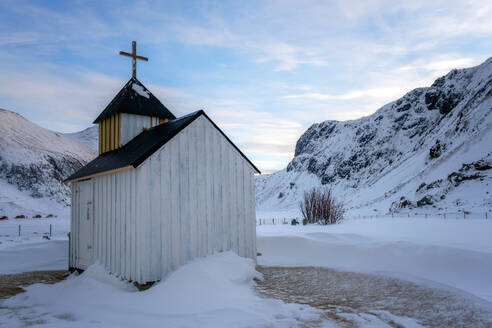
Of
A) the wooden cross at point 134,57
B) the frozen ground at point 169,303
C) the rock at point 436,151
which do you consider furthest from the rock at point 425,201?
the wooden cross at point 134,57

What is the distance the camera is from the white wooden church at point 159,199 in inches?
369

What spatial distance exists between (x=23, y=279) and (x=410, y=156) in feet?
268

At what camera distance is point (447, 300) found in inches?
316

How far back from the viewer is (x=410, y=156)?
263 ft

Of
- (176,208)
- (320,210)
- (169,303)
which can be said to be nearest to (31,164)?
(320,210)

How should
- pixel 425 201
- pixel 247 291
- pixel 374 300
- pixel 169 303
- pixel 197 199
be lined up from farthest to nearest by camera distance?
pixel 425 201 < pixel 197 199 < pixel 247 291 < pixel 374 300 < pixel 169 303

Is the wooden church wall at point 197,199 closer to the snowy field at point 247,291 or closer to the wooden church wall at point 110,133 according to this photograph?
the snowy field at point 247,291

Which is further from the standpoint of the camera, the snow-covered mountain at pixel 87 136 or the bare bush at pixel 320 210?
the snow-covered mountain at pixel 87 136

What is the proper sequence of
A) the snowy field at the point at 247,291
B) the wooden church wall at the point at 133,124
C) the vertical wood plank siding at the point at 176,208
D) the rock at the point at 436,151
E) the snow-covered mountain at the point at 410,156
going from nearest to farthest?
the snowy field at the point at 247,291 → the vertical wood plank siding at the point at 176,208 → the wooden church wall at the point at 133,124 → the snow-covered mountain at the point at 410,156 → the rock at the point at 436,151

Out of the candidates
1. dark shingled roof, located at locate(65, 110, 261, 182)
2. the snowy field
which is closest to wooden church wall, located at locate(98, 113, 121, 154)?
dark shingled roof, located at locate(65, 110, 261, 182)

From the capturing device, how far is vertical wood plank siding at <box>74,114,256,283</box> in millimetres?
9320

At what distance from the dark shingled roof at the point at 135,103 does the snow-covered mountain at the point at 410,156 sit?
1467 inches

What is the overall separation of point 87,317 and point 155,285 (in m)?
2.08

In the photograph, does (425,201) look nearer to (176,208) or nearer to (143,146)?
(176,208)
